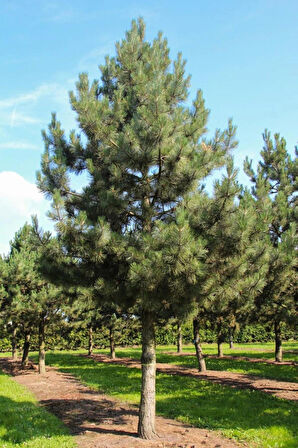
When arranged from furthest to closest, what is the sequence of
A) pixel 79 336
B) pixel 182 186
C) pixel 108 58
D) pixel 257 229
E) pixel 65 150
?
1. pixel 79 336
2. pixel 108 58
3. pixel 65 150
4. pixel 182 186
5. pixel 257 229

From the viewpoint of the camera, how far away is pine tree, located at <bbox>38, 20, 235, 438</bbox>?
6668mm

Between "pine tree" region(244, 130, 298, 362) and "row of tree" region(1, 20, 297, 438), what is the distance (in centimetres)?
12

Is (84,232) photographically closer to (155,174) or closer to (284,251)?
(155,174)

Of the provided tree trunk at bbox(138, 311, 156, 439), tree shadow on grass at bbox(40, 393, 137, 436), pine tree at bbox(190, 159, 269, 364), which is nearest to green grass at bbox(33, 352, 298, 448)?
tree shadow on grass at bbox(40, 393, 137, 436)

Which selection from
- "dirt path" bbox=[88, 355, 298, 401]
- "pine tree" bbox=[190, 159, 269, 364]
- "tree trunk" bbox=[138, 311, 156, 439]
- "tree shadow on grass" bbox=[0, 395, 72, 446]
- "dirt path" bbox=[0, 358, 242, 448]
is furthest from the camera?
"dirt path" bbox=[88, 355, 298, 401]

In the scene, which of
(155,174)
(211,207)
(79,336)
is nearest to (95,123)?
(155,174)

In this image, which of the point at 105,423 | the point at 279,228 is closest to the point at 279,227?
the point at 279,228

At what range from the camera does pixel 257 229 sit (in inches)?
262

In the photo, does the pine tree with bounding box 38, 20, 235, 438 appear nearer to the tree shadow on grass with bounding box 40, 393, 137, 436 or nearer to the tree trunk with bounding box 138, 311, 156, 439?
the tree trunk with bounding box 138, 311, 156, 439

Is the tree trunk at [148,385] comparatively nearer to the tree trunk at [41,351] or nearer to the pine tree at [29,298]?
the pine tree at [29,298]

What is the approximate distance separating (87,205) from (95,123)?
6.01 feet

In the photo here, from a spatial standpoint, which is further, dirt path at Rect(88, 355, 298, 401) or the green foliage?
dirt path at Rect(88, 355, 298, 401)

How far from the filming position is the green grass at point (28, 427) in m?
7.33

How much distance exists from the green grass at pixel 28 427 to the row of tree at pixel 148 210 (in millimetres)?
1944
